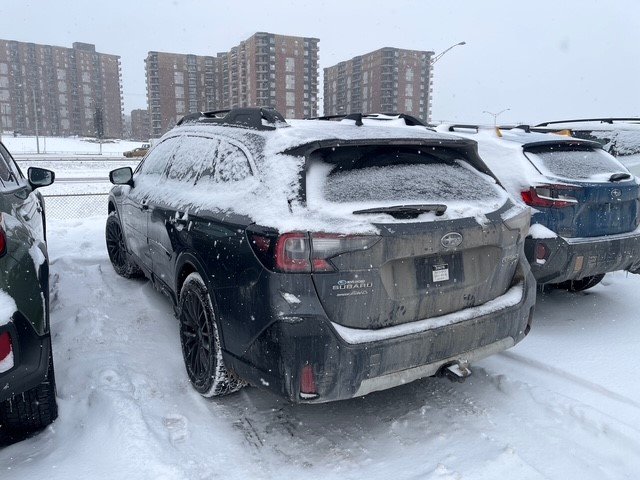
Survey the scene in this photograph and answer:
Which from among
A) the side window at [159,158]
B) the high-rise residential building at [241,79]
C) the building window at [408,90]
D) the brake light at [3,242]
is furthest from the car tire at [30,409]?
the high-rise residential building at [241,79]

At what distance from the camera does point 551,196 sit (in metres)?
4.30

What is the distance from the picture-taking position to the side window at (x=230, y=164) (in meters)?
3.05

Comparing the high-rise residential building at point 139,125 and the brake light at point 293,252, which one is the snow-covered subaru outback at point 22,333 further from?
the high-rise residential building at point 139,125

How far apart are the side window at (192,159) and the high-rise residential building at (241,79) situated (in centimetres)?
6027

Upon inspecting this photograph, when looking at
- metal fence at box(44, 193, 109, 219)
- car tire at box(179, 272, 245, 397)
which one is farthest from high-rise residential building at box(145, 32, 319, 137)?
car tire at box(179, 272, 245, 397)

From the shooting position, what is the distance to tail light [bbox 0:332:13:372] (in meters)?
2.35

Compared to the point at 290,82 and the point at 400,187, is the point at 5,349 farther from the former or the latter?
the point at 290,82

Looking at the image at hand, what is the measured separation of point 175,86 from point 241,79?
45.0 ft

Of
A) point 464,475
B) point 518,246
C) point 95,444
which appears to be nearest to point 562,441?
point 464,475

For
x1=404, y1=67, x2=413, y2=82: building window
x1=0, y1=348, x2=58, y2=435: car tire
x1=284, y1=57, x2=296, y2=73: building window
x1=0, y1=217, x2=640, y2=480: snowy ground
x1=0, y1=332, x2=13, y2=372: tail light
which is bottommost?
x1=0, y1=217, x2=640, y2=480: snowy ground

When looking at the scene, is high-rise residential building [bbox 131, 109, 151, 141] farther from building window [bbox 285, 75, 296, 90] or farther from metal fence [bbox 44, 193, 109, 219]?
metal fence [bbox 44, 193, 109, 219]

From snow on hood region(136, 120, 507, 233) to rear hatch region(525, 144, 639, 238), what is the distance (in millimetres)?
1334

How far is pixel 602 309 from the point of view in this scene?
16.3ft

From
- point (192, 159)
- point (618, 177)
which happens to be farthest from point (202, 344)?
point (618, 177)
